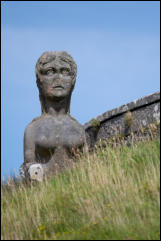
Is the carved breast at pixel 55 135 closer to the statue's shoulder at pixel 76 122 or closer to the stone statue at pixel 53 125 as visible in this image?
the stone statue at pixel 53 125

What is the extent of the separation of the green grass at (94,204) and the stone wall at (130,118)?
245 centimetres

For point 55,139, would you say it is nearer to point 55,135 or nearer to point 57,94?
point 55,135

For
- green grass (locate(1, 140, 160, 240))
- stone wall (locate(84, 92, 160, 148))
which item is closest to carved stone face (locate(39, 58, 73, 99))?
green grass (locate(1, 140, 160, 240))

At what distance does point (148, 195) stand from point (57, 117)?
307cm

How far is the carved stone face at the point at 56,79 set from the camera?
27.3ft

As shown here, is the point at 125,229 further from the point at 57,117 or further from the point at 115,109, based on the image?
the point at 115,109

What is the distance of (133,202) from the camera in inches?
227

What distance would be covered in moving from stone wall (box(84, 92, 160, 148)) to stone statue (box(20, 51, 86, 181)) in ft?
7.36

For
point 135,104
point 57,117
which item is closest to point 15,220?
point 57,117

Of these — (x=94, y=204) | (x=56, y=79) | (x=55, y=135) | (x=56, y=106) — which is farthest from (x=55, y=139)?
(x=94, y=204)

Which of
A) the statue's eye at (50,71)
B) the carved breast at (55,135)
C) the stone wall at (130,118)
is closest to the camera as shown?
the carved breast at (55,135)

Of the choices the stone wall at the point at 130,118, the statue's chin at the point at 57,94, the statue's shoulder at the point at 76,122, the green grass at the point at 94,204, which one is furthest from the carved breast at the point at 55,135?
the stone wall at the point at 130,118

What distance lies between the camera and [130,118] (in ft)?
34.1

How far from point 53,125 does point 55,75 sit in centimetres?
96
